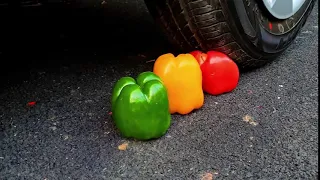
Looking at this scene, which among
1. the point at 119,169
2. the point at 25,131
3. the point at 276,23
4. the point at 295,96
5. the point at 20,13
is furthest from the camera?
the point at 20,13

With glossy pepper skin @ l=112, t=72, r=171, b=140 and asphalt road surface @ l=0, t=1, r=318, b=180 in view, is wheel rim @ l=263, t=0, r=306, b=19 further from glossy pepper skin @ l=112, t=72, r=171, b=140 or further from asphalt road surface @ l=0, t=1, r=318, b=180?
glossy pepper skin @ l=112, t=72, r=171, b=140

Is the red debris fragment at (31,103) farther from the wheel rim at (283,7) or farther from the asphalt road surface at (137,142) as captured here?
the wheel rim at (283,7)

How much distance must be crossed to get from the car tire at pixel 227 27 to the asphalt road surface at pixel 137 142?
0.08 metres

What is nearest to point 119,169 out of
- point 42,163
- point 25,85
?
point 42,163

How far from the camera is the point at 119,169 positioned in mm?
895

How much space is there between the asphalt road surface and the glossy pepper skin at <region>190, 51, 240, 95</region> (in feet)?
0.08

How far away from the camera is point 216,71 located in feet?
3.71

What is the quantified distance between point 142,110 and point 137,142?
2.9 inches

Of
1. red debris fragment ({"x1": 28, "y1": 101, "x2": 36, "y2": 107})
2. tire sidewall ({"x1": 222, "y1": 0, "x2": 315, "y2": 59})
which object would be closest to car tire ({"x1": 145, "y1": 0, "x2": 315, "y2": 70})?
tire sidewall ({"x1": 222, "y1": 0, "x2": 315, "y2": 59})

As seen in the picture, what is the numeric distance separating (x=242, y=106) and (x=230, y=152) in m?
0.20

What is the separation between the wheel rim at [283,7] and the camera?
1.19 metres

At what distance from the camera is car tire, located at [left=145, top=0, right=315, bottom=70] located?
3.60 feet

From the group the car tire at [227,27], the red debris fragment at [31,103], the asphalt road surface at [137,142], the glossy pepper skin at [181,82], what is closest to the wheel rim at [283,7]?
the car tire at [227,27]

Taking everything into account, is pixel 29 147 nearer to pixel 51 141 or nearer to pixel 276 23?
pixel 51 141
